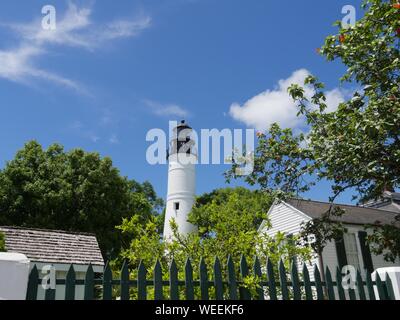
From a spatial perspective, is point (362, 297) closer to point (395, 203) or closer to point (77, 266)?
point (77, 266)

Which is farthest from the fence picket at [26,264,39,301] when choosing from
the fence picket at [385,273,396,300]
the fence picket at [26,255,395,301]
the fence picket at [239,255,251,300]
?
the fence picket at [385,273,396,300]

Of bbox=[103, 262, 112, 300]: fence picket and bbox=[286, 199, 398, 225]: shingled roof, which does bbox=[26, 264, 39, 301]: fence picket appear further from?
bbox=[286, 199, 398, 225]: shingled roof

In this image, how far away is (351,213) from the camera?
75.2 ft

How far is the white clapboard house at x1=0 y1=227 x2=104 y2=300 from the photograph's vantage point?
47.9 feet

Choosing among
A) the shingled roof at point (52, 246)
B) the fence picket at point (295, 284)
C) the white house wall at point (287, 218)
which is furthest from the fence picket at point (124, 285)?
the white house wall at point (287, 218)

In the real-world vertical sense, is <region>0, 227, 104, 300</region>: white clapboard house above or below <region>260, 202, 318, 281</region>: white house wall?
below

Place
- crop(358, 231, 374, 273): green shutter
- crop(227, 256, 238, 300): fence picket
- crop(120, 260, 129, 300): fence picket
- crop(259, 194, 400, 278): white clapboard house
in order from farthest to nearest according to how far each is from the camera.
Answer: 1. crop(358, 231, 374, 273): green shutter
2. crop(259, 194, 400, 278): white clapboard house
3. crop(227, 256, 238, 300): fence picket
4. crop(120, 260, 129, 300): fence picket

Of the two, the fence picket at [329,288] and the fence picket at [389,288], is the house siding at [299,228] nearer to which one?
the fence picket at [389,288]

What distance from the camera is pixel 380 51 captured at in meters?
9.16

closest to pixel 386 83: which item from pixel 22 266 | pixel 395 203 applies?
pixel 22 266

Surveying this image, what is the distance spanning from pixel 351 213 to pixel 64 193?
19254mm

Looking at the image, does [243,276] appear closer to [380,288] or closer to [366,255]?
[380,288]

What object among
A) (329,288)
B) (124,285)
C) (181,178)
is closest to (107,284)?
(124,285)

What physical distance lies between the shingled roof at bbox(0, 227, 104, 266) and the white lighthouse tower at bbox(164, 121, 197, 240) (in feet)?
37.7
